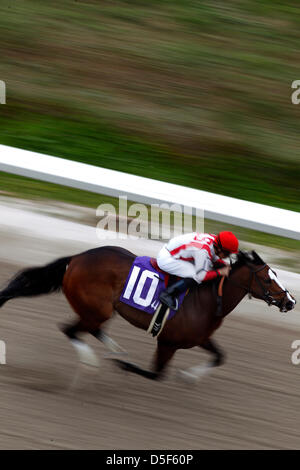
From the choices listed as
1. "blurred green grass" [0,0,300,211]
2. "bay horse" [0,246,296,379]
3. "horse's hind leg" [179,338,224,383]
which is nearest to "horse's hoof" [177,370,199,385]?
"horse's hind leg" [179,338,224,383]

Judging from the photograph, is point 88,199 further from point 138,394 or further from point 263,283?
point 263,283

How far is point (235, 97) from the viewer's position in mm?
12875

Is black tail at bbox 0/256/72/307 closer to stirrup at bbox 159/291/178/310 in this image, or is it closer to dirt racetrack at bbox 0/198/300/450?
dirt racetrack at bbox 0/198/300/450

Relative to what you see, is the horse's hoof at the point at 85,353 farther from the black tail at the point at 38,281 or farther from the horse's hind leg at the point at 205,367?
the horse's hind leg at the point at 205,367

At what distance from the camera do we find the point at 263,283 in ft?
19.4

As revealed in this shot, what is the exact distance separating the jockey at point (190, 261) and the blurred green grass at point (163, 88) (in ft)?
16.0

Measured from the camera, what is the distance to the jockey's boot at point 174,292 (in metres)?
5.95

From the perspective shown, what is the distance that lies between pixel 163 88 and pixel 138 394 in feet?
24.8

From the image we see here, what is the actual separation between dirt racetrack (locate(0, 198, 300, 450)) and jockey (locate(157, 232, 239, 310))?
3.17 ft

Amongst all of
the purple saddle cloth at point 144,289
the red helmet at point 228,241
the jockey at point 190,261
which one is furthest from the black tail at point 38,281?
the red helmet at point 228,241

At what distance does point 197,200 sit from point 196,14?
6.41 meters
